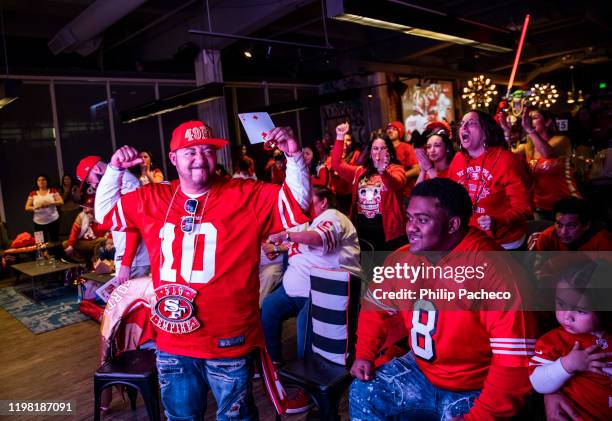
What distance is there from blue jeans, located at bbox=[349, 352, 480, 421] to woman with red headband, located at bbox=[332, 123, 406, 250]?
2219 millimetres

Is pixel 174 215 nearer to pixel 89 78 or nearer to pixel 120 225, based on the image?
pixel 120 225

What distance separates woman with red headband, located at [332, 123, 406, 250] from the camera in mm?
4168

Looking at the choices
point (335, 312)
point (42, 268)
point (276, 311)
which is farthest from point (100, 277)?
point (335, 312)

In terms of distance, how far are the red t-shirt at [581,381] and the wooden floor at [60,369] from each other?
147cm

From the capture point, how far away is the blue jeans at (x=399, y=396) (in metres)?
1.86

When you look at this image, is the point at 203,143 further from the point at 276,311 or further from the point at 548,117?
the point at 548,117

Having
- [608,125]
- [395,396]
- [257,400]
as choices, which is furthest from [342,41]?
[395,396]

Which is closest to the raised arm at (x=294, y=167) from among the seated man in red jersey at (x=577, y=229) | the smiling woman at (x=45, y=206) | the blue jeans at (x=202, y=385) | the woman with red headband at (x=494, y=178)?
the blue jeans at (x=202, y=385)

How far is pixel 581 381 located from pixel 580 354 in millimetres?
109

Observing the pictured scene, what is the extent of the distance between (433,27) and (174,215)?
4087 mm

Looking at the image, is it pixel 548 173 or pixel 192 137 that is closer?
pixel 192 137

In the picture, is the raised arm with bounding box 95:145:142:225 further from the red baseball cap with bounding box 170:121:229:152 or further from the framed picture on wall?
the framed picture on wall

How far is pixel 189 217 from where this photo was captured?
2010 mm

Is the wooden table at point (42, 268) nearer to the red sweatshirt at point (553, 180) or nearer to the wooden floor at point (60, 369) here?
the wooden floor at point (60, 369)
